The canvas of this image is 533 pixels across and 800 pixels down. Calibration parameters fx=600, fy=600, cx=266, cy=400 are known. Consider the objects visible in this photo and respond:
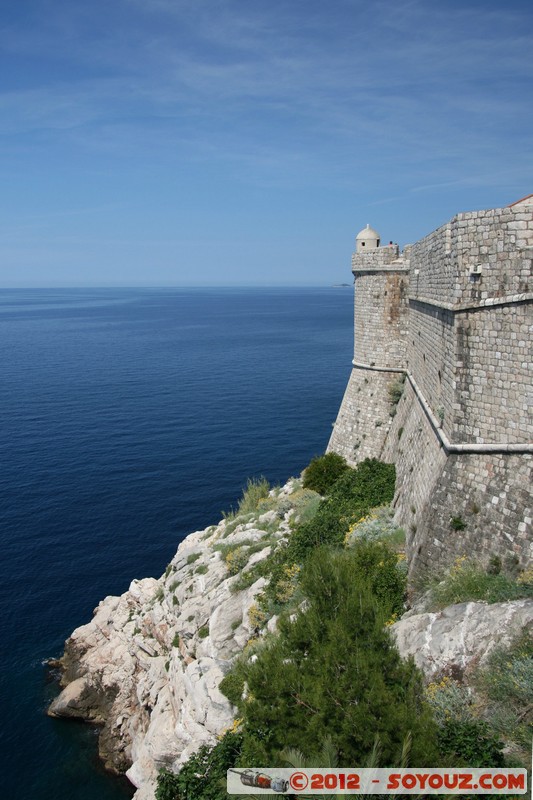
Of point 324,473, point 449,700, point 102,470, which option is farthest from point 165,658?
point 102,470

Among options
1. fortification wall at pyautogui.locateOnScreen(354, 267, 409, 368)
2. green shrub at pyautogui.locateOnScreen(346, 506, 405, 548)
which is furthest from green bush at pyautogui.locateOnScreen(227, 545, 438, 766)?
fortification wall at pyautogui.locateOnScreen(354, 267, 409, 368)

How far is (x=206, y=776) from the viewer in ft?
43.6

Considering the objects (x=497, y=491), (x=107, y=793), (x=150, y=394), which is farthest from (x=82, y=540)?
(x=150, y=394)

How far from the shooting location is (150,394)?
241ft

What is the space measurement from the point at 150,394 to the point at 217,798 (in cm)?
6320

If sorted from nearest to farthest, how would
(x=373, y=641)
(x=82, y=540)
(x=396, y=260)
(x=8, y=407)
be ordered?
(x=373, y=641)
(x=396, y=260)
(x=82, y=540)
(x=8, y=407)

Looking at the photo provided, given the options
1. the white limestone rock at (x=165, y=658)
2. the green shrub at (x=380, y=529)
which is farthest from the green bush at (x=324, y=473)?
the green shrub at (x=380, y=529)

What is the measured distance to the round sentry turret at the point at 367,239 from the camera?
27531mm

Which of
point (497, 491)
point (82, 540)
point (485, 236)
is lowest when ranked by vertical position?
point (82, 540)

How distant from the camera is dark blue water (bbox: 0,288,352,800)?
→ 26.5m

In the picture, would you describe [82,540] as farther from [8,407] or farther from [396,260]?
[8,407]

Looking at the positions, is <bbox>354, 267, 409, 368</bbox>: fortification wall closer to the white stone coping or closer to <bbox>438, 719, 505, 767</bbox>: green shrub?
the white stone coping

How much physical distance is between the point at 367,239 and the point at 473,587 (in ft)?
61.1

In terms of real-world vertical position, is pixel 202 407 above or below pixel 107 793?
above
